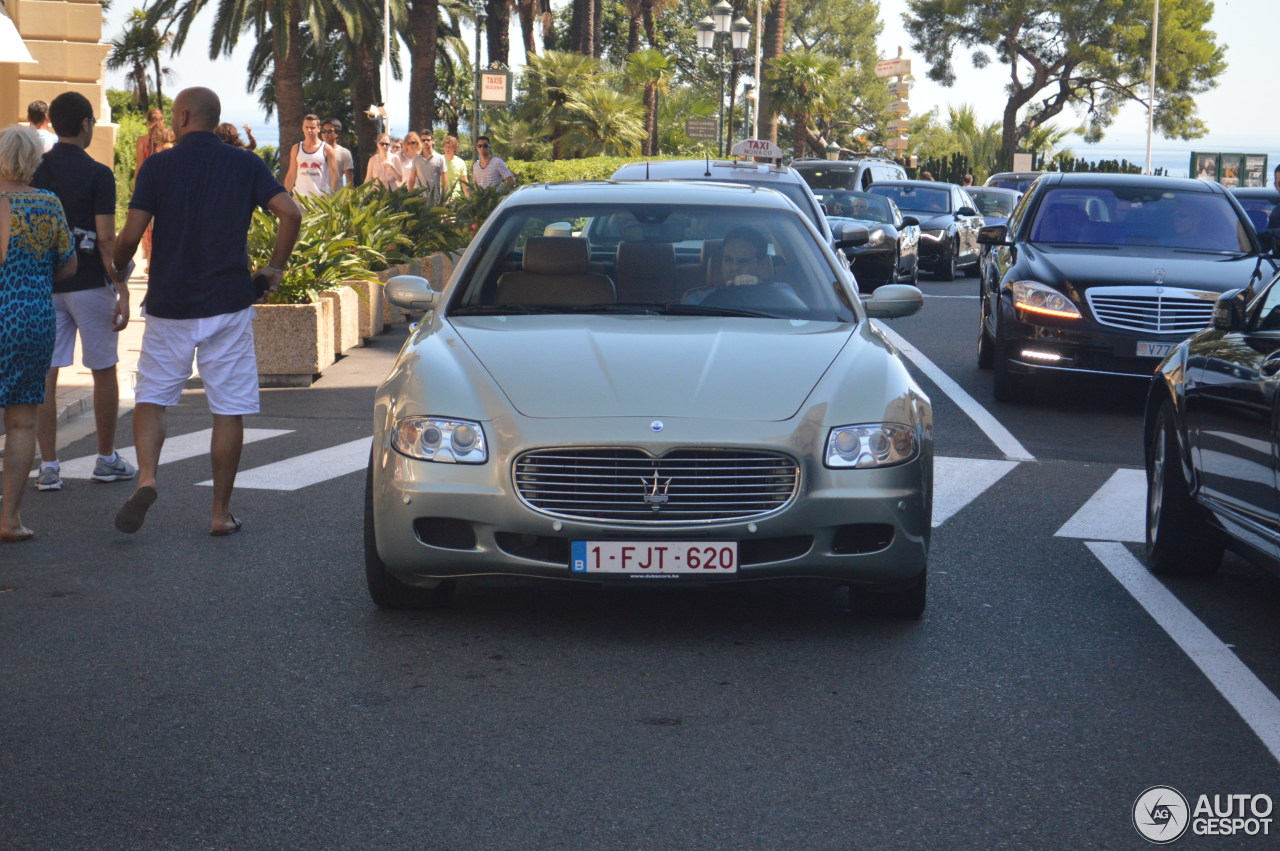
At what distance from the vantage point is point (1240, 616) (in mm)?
6480

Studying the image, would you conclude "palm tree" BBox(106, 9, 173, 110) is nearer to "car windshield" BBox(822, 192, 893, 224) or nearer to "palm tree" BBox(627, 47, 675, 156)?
"palm tree" BBox(627, 47, 675, 156)

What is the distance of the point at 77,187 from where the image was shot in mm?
8477

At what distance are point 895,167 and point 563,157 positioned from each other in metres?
11.8

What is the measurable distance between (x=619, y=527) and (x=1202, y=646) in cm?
207

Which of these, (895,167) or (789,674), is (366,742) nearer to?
(789,674)

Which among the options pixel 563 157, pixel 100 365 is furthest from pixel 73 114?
pixel 563 157

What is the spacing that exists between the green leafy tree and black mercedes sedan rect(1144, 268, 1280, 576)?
67.1 m

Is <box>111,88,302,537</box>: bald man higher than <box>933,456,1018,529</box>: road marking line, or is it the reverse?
<box>111,88,302,537</box>: bald man

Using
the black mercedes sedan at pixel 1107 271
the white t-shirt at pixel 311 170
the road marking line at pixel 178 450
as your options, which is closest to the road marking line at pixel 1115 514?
the black mercedes sedan at pixel 1107 271

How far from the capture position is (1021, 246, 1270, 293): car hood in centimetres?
A: 1231

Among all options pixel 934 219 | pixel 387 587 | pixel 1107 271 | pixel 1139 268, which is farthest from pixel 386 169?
pixel 387 587

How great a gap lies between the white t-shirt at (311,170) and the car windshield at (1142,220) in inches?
337

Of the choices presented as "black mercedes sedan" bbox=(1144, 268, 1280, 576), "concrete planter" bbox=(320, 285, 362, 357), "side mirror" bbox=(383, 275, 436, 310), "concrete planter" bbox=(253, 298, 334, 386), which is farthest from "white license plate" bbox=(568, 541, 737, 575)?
"concrete planter" bbox=(320, 285, 362, 357)

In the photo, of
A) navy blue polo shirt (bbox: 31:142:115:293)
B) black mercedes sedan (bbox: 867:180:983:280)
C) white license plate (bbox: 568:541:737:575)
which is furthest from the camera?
black mercedes sedan (bbox: 867:180:983:280)
